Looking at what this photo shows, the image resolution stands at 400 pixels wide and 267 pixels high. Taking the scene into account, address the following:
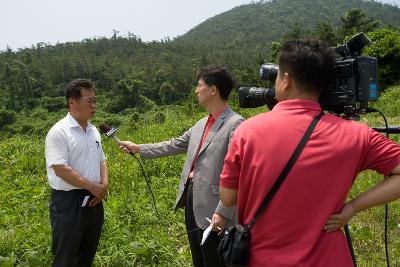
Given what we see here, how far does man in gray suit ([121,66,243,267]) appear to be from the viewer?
2.30 m

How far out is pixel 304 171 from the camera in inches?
51.8

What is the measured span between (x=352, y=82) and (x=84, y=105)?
74.9 inches

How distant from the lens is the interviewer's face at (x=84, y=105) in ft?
9.02

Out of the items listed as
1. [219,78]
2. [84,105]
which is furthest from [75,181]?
[219,78]

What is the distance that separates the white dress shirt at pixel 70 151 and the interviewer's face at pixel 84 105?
60 millimetres

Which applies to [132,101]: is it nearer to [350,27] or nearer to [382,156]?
[350,27]

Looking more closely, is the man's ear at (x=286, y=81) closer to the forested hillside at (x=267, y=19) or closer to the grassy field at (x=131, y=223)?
the grassy field at (x=131, y=223)

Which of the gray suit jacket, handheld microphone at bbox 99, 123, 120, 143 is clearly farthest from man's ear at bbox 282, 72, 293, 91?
handheld microphone at bbox 99, 123, 120, 143

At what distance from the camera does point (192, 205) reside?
8.09ft

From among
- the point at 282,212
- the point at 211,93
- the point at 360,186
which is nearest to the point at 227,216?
the point at 282,212

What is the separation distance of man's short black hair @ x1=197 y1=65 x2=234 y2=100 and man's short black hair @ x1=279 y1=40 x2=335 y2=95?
3.25 ft

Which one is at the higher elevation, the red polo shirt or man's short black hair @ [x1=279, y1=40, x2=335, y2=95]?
man's short black hair @ [x1=279, y1=40, x2=335, y2=95]

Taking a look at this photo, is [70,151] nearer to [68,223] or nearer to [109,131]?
[109,131]

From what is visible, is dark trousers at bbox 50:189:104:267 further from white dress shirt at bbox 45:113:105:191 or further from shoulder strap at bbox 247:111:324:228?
shoulder strap at bbox 247:111:324:228
